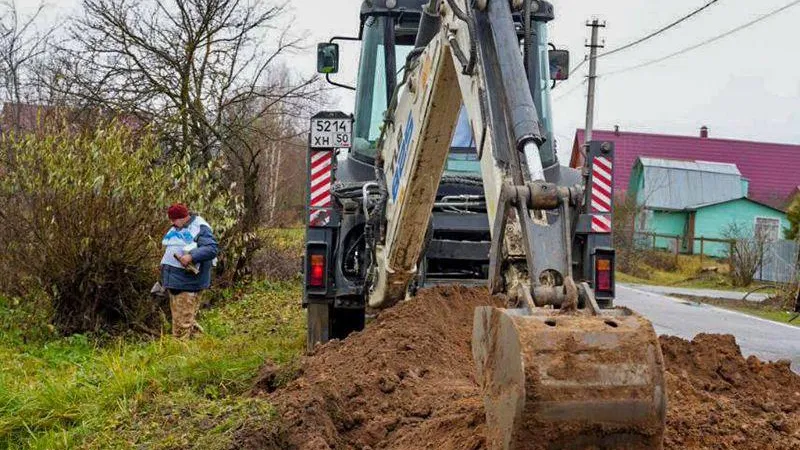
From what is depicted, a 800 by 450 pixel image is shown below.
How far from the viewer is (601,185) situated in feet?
26.0

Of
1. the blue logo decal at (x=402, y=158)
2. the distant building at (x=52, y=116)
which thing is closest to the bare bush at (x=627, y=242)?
the distant building at (x=52, y=116)

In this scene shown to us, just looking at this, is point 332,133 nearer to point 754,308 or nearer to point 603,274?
point 603,274

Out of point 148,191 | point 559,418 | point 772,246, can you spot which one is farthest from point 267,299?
point 772,246

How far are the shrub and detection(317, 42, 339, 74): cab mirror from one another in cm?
326

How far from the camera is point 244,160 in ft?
52.7

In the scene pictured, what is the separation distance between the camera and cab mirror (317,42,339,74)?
7.80m

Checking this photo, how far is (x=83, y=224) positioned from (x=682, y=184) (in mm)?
41886

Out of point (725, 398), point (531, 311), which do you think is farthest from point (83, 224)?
point (531, 311)

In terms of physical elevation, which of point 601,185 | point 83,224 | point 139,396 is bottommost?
point 139,396

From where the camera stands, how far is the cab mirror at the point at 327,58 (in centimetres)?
780

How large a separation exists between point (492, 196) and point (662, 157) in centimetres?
4982

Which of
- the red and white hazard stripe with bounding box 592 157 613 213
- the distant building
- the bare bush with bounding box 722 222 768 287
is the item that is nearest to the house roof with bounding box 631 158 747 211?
the bare bush with bounding box 722 222 768 287

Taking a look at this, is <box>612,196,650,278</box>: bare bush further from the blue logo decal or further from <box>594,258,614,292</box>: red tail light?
the blue logo decal

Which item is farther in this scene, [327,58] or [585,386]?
[327,58]
